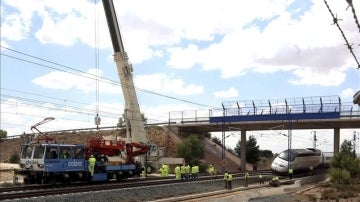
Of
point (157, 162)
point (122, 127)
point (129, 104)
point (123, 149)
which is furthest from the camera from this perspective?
point (122, 127)

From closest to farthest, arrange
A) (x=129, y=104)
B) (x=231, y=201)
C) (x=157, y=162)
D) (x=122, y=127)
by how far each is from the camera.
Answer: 1. (x=231, y=201)
2. (x=129, y=104)
3. (x=157, y=162)
4. (x=122, y=127)

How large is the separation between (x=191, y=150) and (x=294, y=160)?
578 inches

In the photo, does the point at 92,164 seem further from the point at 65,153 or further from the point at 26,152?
the point at 26,152

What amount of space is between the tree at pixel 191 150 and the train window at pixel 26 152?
3247 cm

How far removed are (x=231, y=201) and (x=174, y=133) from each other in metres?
42.5

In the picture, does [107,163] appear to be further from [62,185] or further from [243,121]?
[243,121]

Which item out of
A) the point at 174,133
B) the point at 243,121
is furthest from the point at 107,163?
the point at 174,133

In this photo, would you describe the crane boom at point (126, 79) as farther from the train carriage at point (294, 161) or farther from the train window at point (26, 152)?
the train carriage at point (294, 161)

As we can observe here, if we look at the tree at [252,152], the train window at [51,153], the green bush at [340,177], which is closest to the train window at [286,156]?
the green bush at [340,177]

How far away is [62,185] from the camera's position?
28516 millimetres

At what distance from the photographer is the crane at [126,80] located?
1499 inches

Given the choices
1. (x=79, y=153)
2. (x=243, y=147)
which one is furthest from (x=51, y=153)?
(x=243, y=147)

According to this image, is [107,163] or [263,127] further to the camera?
[263,127]

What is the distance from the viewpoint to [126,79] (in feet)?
129
